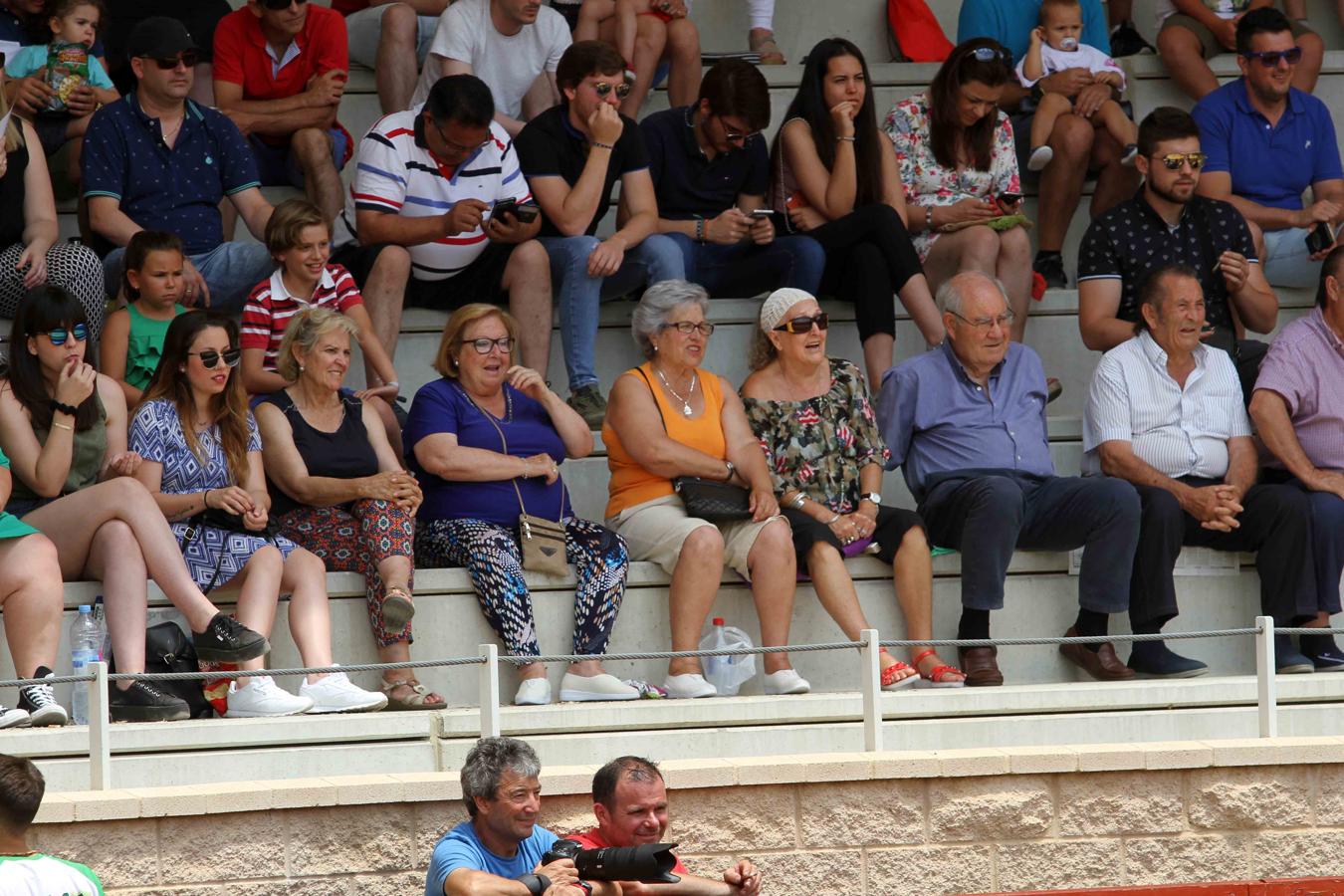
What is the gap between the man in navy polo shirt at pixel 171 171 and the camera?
7.51 metres

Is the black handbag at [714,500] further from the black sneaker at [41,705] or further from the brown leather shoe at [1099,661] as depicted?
the black sneaker at [41,705]

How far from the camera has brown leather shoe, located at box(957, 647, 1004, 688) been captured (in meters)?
6.56

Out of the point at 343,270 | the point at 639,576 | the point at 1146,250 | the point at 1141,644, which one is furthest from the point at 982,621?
the point at 343,270

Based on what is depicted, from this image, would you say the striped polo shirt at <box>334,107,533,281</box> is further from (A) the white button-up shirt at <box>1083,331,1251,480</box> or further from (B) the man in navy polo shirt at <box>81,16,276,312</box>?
(A) the white button-up shirt at <box>1083,331,1251,480</box>

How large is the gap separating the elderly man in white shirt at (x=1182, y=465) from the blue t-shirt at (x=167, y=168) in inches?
129

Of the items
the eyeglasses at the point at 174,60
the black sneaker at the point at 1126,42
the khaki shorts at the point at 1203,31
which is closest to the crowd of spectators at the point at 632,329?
the eyeglasses at the point at 174,60

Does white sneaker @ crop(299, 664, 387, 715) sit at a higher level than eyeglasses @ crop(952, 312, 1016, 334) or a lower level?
lower

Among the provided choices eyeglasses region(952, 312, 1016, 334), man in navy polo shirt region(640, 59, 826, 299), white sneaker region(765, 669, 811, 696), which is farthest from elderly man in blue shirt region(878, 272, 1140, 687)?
man in navy polo shirt region(640, 59, 826, 299)

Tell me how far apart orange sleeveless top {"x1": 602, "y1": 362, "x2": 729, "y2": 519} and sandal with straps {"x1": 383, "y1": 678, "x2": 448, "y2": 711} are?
1.09 metres

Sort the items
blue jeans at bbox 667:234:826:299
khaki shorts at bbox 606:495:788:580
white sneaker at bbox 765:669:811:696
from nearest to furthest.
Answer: white sneaker at bbox 765:669:811:696
khaki shorts at bbox 606:495:788:580
blue jeans at bbox 667:234:826:299

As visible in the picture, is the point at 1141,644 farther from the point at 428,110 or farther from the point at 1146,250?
the point at 428,110

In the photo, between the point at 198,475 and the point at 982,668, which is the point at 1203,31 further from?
the point at 198,475

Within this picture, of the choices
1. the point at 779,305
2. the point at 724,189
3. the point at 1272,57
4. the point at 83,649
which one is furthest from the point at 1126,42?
the point at 83,649

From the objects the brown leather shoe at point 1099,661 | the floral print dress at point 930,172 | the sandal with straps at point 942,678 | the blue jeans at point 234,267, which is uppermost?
the floral print dress at point 930,172
